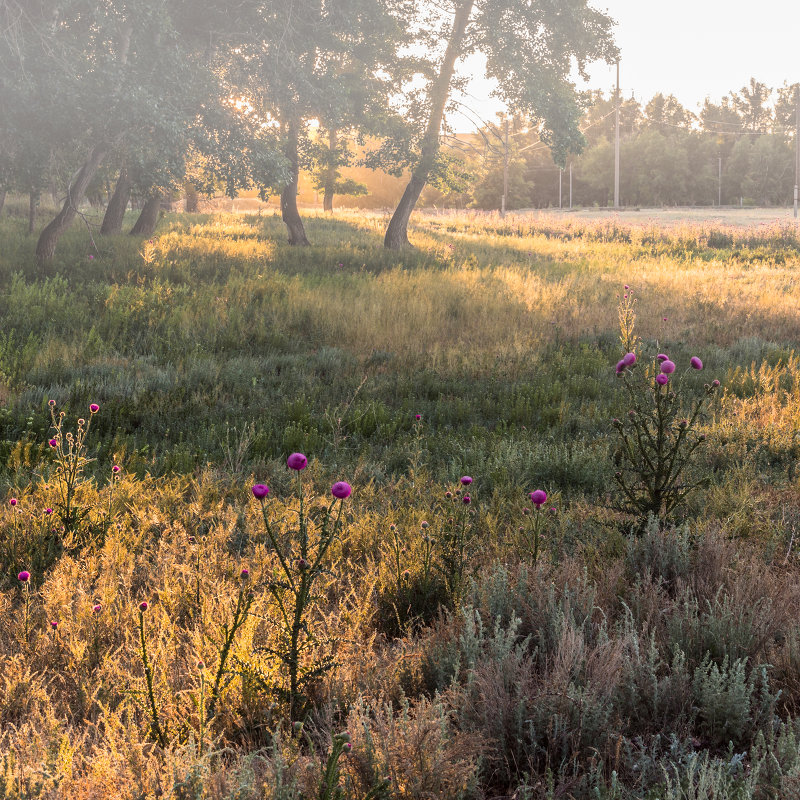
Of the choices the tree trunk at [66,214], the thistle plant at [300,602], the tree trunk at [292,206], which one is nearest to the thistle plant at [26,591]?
the thistle plant at [300,602]

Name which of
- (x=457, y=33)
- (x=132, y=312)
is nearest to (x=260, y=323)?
(x=132, y=312)

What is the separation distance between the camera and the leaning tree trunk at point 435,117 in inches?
716

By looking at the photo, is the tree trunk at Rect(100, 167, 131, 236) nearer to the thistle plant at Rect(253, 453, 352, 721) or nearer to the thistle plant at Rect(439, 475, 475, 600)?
Answer: the thistle plant at Rect(439, 475, 475, 600)

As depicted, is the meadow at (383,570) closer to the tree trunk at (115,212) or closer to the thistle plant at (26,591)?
the thistle plant at (26,591)

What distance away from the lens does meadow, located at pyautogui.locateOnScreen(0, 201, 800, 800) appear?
1.75m

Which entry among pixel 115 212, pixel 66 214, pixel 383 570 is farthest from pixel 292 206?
pixel 383 570

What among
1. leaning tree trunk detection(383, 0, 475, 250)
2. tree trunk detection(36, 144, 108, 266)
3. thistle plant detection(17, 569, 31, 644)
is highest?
A: leaning tree trunk detection(383, 0, 475, 250)

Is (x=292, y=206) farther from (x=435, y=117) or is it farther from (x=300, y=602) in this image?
(x=300, y=602)

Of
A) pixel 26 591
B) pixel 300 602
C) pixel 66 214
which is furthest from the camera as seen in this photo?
pixel 66 214

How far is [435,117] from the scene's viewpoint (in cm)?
→ 1873

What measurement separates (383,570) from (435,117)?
18340 millimetres

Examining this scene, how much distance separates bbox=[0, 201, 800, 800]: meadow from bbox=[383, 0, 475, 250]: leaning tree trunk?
1153 cm

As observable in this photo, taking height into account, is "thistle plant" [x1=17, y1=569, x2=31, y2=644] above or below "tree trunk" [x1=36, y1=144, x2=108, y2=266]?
below

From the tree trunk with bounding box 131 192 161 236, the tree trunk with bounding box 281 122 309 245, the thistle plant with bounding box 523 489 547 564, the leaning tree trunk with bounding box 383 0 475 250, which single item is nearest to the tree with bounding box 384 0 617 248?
the leaning tree trunk with bounding box 383 0 475 250
